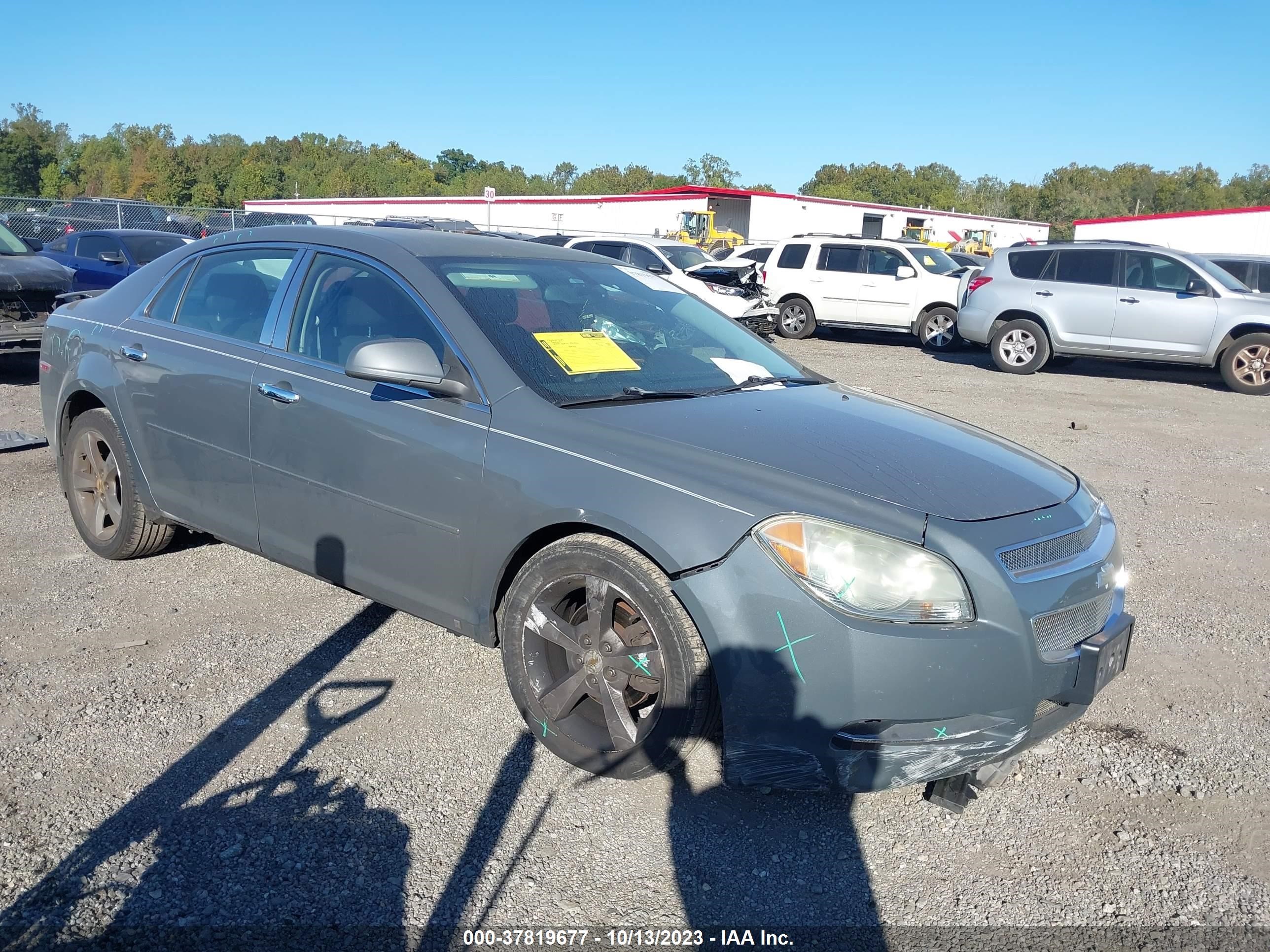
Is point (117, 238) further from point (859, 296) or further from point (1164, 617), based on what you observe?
point (1164, 617)

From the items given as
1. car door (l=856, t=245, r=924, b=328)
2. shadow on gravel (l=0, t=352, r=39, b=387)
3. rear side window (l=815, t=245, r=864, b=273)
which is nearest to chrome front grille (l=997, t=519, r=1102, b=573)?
shadow on gravel (l=0, t=352, r=39, b=387)

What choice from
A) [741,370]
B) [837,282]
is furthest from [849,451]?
[837,282]

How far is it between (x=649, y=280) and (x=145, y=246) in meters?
12.6

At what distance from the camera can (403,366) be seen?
3.39m

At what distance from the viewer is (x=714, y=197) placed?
183 feet

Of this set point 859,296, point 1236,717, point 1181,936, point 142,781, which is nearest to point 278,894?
point 142,781

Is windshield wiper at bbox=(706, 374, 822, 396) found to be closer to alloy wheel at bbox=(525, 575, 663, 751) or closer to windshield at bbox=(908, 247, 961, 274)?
alloy wheel at bbox=(525, 575, 663, 751)

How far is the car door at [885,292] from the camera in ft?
56.1

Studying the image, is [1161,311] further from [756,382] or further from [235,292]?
[235,292]

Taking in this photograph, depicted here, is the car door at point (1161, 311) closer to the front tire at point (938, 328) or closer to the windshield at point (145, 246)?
the front tire at point (938, 328)

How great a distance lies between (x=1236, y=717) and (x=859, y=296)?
46.6 feet

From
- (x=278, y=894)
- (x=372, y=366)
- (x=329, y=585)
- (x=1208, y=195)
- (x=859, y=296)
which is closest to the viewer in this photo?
(x=278, y=894)

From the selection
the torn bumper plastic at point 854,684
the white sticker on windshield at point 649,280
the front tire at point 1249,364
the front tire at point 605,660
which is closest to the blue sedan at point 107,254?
the white sticker on windshield at point 649,280

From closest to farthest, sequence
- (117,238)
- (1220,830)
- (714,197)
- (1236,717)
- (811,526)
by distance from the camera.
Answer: (811,526), (1220,830), (1236,717), (117,238), (714,197)
